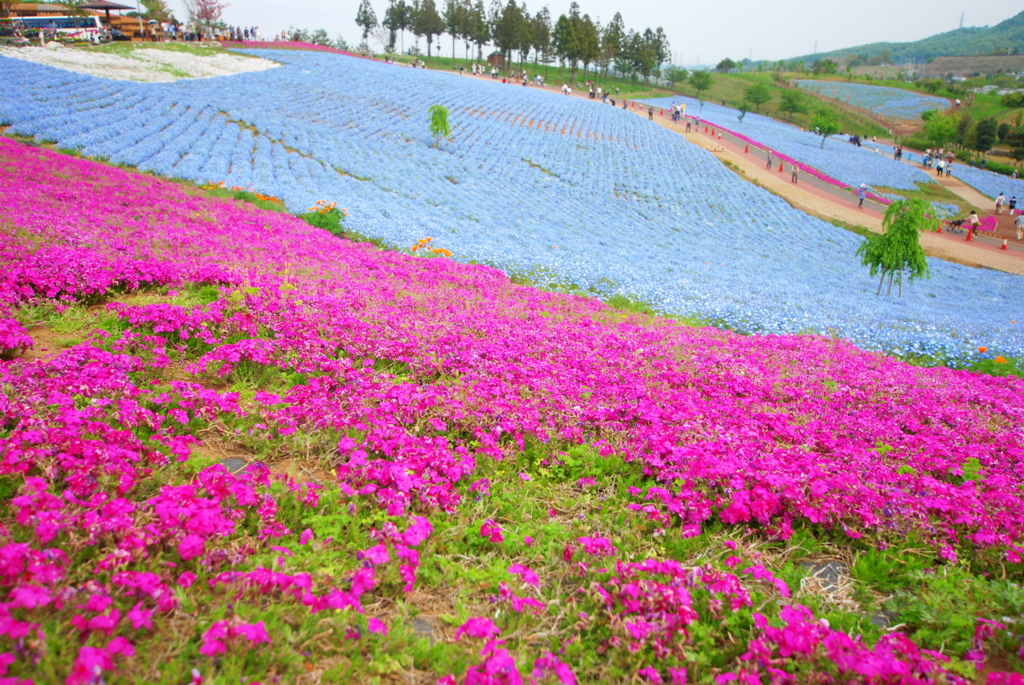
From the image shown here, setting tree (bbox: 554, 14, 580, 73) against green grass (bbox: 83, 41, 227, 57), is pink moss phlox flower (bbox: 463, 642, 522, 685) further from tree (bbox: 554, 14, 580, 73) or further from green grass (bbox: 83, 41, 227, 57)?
tree (bbox: 554, 14, 580, 73)

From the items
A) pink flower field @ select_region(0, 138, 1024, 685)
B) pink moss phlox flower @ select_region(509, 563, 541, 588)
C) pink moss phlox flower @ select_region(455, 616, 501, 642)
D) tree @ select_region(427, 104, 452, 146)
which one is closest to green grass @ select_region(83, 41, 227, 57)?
tree @ select_region(427, 104, 452, 146)

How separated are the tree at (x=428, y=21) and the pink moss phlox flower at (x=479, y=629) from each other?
118234 millimetres

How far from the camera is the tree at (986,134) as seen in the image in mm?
72812

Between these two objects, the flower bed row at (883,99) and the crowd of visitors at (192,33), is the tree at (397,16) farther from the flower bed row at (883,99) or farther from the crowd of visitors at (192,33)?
the flower bed row at (883,99)

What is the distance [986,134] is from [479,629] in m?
102

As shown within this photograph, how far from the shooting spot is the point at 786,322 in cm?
1297

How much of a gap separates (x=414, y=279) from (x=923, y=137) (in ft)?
347

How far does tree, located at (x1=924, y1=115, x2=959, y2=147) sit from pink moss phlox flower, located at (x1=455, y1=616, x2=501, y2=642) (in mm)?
98175

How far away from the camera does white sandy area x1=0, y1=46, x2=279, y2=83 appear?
110ft

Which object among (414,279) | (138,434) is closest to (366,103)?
(414,279)

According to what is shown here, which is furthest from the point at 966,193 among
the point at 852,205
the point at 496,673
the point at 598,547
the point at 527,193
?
the point at 496,673

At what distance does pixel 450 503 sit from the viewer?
13.3ft

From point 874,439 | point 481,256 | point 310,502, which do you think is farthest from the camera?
point 481,256

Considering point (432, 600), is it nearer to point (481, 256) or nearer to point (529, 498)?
point (529, 498)
